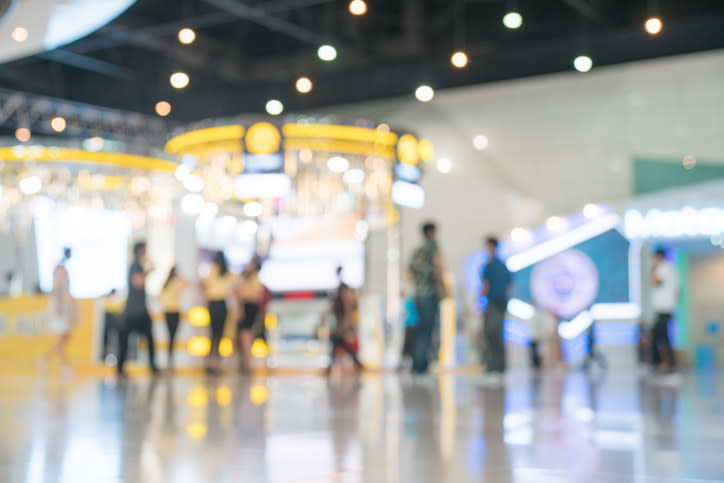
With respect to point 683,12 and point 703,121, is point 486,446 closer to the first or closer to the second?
point 683,12

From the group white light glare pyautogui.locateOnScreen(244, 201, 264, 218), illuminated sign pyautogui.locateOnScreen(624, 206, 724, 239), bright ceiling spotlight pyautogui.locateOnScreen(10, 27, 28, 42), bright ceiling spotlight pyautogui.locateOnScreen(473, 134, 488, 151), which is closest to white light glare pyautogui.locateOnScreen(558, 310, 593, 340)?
illuminated sign pyautogui.locateOnScreen(624, 206, 724, 239)

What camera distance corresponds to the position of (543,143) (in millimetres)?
15445

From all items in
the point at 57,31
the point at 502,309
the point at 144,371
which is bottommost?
the point at 144,371

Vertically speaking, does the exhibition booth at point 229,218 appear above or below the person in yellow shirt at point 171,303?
above

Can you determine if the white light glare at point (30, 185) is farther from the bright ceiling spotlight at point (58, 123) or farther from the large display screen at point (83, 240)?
the large display screen at point (83, 240)

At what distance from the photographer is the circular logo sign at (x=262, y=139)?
44.3 ft

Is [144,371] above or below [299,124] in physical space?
below

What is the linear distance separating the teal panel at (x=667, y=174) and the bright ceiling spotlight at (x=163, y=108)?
804 centimetres

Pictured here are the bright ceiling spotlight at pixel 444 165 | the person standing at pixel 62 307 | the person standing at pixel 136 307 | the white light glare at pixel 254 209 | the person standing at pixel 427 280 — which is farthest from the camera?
the white light glare at pixel 254 209

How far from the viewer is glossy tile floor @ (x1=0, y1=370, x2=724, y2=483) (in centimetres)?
246

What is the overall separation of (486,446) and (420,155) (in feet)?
39.4

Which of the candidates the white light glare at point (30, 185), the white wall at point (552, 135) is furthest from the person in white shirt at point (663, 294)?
the white light glare at point (30, 185)

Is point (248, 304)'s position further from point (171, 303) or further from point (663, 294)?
point (663, 294)

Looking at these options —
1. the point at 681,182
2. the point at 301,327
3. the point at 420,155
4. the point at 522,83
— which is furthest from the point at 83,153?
the point at 681,182
